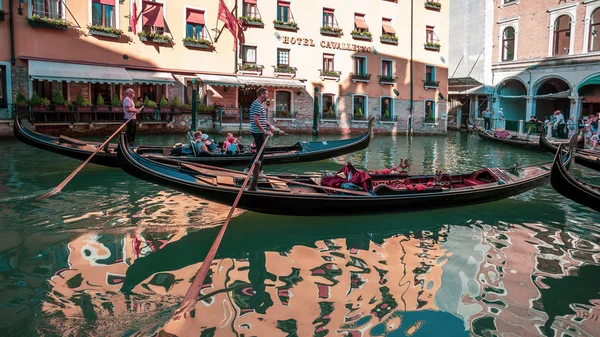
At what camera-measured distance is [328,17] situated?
1478 cm

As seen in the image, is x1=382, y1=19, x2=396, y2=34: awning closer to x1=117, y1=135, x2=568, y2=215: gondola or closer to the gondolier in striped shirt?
x1=117, y1=135, x2=568, y2=215: gondola

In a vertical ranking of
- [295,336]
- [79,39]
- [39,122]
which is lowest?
[295,336]

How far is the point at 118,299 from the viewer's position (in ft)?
8.81

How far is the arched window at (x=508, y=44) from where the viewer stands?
1692 cm

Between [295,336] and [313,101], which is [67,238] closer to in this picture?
[295,336]

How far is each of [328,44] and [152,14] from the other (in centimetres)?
513

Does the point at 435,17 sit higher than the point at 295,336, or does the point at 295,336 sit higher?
the point at 435,17

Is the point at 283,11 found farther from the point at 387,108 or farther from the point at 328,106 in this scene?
the point at 387,108

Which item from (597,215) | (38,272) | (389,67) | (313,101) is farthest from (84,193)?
(389,67)

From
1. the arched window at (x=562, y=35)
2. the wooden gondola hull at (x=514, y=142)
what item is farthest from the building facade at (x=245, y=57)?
the wooden gondola hull at (x=514, y=142)

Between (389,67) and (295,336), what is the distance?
1456cm

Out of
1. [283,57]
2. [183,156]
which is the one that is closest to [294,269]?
[183,156]

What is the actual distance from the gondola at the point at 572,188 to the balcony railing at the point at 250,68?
1011cm

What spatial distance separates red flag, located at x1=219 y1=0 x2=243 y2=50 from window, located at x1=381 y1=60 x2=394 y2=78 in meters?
4.96
